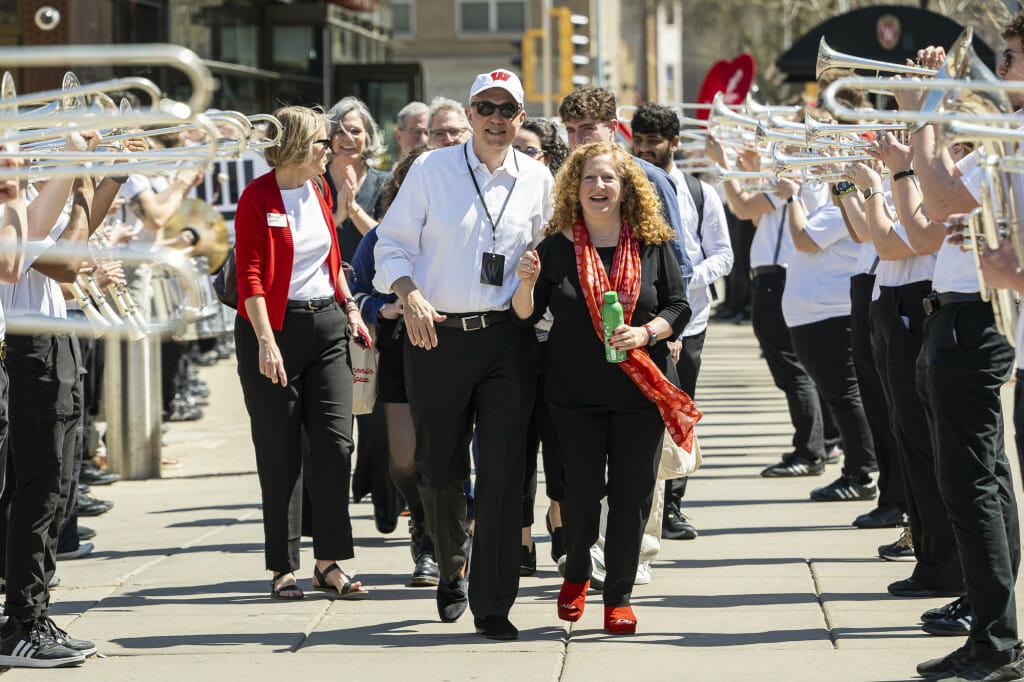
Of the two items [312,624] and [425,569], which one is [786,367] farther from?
[312,624]

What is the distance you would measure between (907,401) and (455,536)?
1.89 m

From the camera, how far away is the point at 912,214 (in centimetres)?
487

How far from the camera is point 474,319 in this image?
5.47 metres

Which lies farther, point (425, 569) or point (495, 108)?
point (425, 569)

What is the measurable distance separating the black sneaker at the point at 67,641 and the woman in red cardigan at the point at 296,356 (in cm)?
107

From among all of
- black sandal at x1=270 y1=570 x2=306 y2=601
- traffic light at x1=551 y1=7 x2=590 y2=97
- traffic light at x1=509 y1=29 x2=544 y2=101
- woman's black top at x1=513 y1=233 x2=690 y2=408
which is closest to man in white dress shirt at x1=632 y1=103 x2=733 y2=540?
woman's black top at x1=513 y1=233 x2=690 y2=408

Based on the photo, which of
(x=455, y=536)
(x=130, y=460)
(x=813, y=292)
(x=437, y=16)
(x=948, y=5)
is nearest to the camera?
(x=455, y=536)

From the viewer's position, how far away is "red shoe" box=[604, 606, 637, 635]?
549 centimetres

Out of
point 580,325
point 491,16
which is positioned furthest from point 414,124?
point 491,16

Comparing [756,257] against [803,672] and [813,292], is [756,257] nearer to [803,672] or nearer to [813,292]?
[813,292]

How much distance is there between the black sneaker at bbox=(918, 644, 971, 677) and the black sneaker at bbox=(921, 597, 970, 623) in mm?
570

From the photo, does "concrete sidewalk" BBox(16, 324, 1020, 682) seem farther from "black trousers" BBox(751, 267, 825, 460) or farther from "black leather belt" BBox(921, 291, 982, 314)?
"black leather belt" BBox(921, 291, 982, 314)

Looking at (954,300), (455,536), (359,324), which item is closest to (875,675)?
(954,300)

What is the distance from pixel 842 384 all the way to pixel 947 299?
11.4 feet
